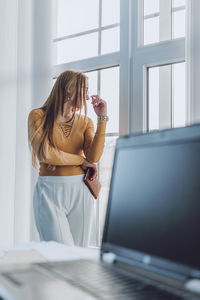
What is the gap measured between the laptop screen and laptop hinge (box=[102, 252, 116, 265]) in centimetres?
3

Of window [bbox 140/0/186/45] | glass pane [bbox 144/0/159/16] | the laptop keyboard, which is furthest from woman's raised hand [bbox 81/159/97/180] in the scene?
the laptop keyboard

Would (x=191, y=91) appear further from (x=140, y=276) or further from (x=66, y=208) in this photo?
(x=140, y=276)

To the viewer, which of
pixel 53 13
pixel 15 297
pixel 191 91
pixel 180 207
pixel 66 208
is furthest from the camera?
→ pixel 53 13

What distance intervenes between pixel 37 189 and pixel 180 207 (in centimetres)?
158

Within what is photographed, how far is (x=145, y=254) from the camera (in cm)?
75

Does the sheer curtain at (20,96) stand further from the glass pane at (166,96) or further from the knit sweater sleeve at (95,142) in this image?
the glass pane at (166,96)

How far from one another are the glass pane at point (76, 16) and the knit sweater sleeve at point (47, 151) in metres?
0.93

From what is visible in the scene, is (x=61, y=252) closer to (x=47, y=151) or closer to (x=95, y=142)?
(x=47, y=151)

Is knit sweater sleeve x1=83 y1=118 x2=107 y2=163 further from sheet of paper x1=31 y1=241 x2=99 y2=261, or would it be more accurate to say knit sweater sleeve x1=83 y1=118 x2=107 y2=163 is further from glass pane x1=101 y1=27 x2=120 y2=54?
sheet of paper x1=31 y1=241 x2=99 y2=261

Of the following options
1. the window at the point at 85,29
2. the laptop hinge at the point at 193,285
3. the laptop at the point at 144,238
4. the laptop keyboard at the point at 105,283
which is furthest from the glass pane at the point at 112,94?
the laptop hinge at the point at 193,285

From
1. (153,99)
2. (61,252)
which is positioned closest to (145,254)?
(61,252)

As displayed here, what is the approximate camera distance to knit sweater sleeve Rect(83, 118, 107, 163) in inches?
86.0

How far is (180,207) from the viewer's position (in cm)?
70

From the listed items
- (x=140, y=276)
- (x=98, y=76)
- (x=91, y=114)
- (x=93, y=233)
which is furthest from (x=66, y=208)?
(x=140, y=276)
